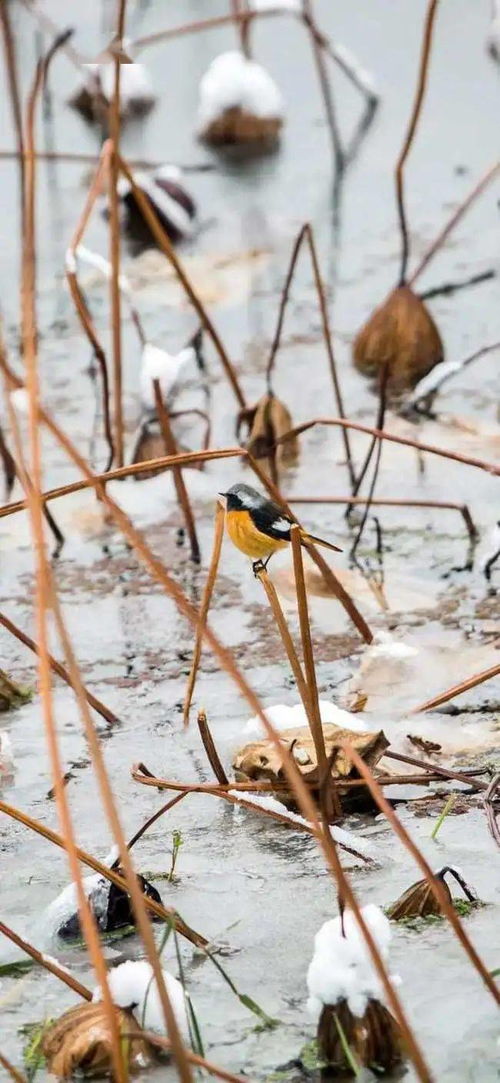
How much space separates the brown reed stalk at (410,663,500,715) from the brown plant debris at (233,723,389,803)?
152mm

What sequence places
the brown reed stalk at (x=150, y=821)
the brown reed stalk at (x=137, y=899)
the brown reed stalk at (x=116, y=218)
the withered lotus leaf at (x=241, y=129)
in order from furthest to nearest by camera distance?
the withered lotus leaf at (x=241, y=129)
the brown reed stalk at (x=116, y=218)
the brown reed stalk at (x=150, y=821)
the brown reed stalk at (x=137, y=899)

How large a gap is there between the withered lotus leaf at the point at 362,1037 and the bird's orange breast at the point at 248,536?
647mm

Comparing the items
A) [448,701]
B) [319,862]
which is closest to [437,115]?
[448,701]

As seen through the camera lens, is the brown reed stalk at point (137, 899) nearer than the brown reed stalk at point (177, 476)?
Yes

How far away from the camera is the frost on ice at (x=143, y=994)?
1446 mm

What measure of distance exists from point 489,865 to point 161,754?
0.51 meters

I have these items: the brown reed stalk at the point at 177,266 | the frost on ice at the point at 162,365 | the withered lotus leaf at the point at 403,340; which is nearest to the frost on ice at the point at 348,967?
the brown reed stalk at the point at 177,266

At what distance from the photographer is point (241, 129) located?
5.02 metres

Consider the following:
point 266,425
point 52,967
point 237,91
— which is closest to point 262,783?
point 52,967

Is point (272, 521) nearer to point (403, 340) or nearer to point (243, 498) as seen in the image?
point (243, 498)

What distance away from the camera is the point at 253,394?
3.38m

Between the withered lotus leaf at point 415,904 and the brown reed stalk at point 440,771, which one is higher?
the brown reed stalk at point 440,771

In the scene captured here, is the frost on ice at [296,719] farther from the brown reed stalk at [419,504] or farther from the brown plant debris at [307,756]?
the brown reed stalk at [419,504]

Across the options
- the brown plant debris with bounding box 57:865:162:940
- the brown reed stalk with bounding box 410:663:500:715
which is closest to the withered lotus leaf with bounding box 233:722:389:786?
the brown reed stalk with bounding box 410:663:500:715
